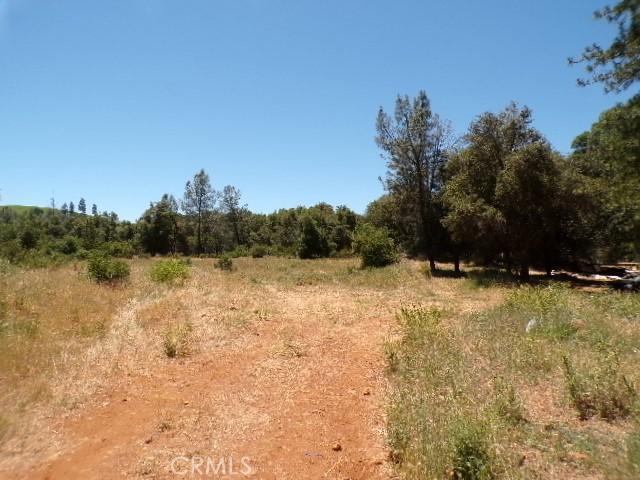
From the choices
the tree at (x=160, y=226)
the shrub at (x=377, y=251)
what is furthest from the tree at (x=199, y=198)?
the shrub at (x=377, y=251)

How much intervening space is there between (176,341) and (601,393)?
760 cm

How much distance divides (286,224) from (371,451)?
66.8 meters

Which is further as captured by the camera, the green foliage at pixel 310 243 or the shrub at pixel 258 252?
the shrub at pixel 258 252

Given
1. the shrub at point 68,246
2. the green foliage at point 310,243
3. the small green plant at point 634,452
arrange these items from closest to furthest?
the small green plant at point 634,452 < the shrub at point 68,246 < the green foliage at point 310,243

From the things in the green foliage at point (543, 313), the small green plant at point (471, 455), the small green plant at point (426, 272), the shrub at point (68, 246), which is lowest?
the small green plant at point (471, 455)

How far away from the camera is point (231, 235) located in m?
65.1

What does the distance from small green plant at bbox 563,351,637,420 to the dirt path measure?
8.38ft

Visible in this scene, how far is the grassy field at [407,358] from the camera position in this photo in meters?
4.11

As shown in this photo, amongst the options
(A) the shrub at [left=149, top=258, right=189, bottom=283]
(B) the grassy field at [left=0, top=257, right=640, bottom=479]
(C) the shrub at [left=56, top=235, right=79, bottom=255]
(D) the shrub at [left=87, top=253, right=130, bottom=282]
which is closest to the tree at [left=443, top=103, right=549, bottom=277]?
(B) the grassy field at [left=0, top=257, right=640, bottom=479]

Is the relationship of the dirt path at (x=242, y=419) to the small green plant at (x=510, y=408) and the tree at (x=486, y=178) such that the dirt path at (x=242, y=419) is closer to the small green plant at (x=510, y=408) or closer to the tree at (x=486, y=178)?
the small green plant at (x=510, y=408)

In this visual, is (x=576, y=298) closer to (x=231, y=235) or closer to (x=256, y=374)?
(x=256, y=374)

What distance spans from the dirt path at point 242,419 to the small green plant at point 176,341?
0.26 meters

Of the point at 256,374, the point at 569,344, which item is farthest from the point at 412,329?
the point at 256,374
